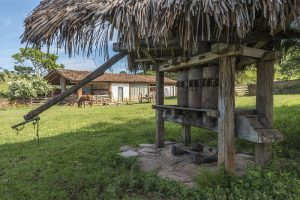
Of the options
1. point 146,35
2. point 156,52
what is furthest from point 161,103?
point 146,35

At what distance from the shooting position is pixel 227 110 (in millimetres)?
3941

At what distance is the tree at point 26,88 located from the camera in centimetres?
2536

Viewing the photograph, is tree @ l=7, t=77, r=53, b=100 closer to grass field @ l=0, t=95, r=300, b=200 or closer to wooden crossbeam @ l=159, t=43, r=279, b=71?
grass field @ l=0, t=95, r=300, b=200

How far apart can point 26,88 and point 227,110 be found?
2475 cm

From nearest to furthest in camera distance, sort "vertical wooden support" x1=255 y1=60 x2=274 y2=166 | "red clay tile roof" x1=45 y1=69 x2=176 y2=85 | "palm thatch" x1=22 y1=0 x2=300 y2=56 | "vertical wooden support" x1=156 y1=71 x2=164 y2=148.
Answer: "palm thatch" x1=22 y1=0 x2=300 y2=56 < "vertical wooden support" x1=255 y1=60 x2=274 y2=166 < "vertical wooden support" x1=156 y1=71 x2=164 y2=148 < "red clay tile roof" x1=45 y1=69 x2=176 y2=85

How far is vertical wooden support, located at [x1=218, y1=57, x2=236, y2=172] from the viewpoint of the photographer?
3928 mm

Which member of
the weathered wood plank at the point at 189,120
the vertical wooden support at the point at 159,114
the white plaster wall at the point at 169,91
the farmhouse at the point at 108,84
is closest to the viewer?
the weathered wood plank at the point at 189,120

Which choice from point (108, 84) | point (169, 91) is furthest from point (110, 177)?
point (169, 91)

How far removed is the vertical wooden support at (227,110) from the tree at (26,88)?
24.7 m

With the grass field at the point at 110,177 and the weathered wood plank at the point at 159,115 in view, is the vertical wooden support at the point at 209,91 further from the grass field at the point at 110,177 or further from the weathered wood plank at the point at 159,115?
the weathered wood plank at the point at 159,115

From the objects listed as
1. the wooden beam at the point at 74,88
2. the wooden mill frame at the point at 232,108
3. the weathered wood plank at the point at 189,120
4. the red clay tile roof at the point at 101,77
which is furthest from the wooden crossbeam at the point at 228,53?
the red clay tile roof at the point at 101,77

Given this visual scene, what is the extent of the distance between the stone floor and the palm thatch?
2.02m

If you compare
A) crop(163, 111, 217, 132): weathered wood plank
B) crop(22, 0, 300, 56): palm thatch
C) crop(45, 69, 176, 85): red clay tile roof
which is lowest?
crop(163, 111, 217, 132): weathered wood plank

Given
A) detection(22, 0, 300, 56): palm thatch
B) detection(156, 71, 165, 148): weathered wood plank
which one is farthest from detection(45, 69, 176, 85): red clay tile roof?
detection(22, 0, 300, 56): palm thatch
